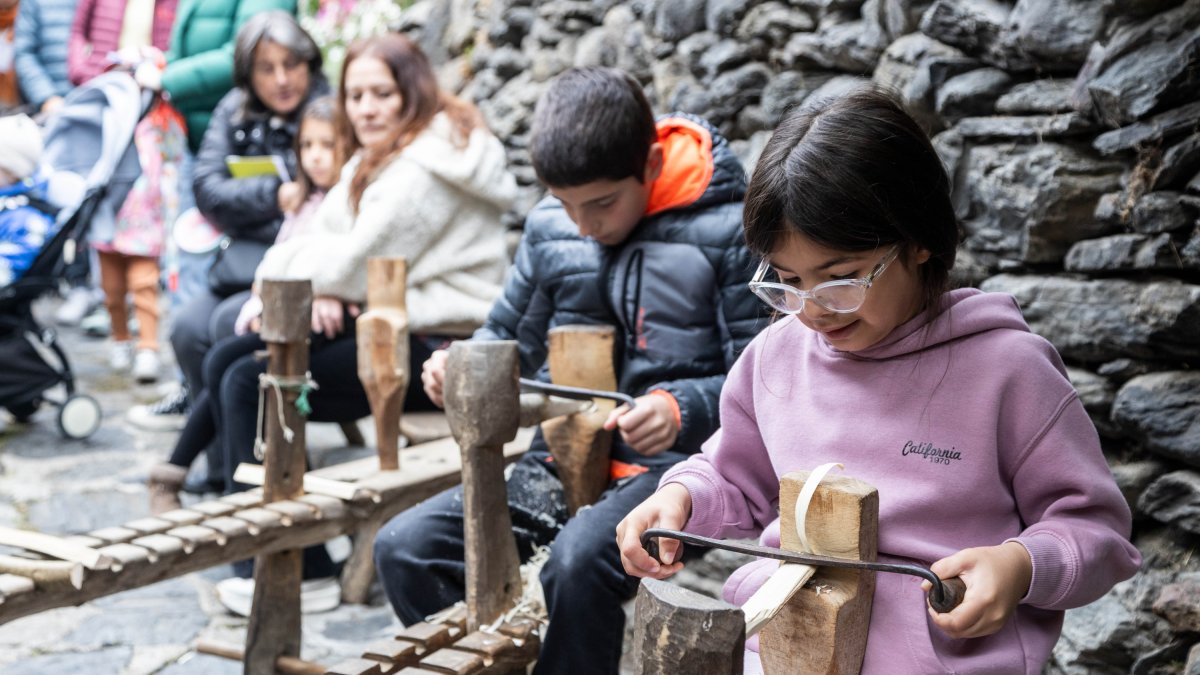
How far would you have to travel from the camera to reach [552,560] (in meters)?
2.05

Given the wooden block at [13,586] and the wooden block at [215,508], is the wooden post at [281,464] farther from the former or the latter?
the wooden block at [13,586]

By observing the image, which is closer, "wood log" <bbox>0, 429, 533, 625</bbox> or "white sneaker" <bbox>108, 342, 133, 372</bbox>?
"wood log" <bbox>0, 429, 533, 625</bbox>

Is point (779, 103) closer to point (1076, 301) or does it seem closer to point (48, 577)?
point (1076, 301)

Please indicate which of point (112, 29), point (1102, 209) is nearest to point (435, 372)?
point (1102, 209)

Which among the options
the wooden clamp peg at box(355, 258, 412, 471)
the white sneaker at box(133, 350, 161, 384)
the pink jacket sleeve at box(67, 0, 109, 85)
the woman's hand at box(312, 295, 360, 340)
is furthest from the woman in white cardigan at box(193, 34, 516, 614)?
the pink jacket sleeve at box(67, 0, 109, 85)

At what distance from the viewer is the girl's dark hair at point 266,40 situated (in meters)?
4.09

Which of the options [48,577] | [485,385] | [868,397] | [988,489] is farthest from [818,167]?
[48,577]

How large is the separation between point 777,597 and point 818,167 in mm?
554

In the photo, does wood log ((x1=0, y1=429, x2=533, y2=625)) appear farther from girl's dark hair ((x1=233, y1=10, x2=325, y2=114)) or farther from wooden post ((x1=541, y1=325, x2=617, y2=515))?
girl's dark hair ((x1=233, y1=10, x2=325, y2=114))

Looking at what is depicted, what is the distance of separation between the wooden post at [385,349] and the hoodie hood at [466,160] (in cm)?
45

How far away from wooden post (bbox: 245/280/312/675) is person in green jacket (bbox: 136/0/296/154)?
2.64m

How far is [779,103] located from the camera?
327 cm

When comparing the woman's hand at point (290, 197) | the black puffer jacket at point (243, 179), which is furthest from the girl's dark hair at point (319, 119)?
the black puffer jacket at point (243, 179)

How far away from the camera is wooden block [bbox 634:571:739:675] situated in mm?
1069
